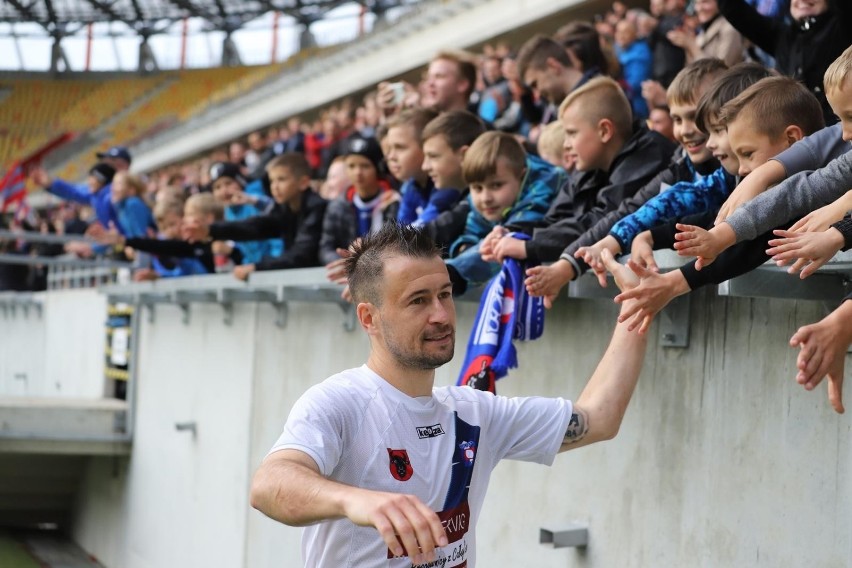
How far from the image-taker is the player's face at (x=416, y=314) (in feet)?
10.1

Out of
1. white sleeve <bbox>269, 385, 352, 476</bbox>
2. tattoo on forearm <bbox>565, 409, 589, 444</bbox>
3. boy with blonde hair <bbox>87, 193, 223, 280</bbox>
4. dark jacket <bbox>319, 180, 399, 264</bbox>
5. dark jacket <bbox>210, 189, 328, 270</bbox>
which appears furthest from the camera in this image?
boy with blonde hair <bbox>87, 193, 223, 280</bbox>

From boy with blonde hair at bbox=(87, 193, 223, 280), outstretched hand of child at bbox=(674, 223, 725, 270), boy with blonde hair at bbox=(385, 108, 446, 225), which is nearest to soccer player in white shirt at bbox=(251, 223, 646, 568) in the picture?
outstretched hand of child at bbox=(674, 223, 725, 270)

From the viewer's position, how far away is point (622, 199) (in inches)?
183

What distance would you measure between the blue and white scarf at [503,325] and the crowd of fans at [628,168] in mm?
94

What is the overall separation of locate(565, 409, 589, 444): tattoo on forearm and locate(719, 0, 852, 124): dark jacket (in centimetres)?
185

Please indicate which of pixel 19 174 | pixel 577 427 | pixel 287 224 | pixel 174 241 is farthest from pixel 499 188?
pixel 19 174

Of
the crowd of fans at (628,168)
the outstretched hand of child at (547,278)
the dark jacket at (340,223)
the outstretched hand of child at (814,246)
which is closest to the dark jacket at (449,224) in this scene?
the crowd of fans at (628,168)

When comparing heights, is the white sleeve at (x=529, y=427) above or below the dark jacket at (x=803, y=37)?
below

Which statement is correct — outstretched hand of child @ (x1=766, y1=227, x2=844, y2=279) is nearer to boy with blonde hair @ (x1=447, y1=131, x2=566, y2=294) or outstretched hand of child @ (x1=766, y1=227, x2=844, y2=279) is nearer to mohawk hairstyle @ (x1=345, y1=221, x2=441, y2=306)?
mohawk hairstyle @ (x1=345, y1=221, x2=441, y2=306)

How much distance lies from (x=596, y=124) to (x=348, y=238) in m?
3.13

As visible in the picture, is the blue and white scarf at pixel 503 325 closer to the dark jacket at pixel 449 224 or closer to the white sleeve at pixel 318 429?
the dark jacket at pixel 449 224

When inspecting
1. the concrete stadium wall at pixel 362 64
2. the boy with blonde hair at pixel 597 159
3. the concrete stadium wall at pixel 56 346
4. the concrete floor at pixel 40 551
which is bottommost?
the concrete floor at pixel 40 551

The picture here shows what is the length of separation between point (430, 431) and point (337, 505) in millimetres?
626

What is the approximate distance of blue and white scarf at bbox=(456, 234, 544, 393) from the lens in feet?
14.8
